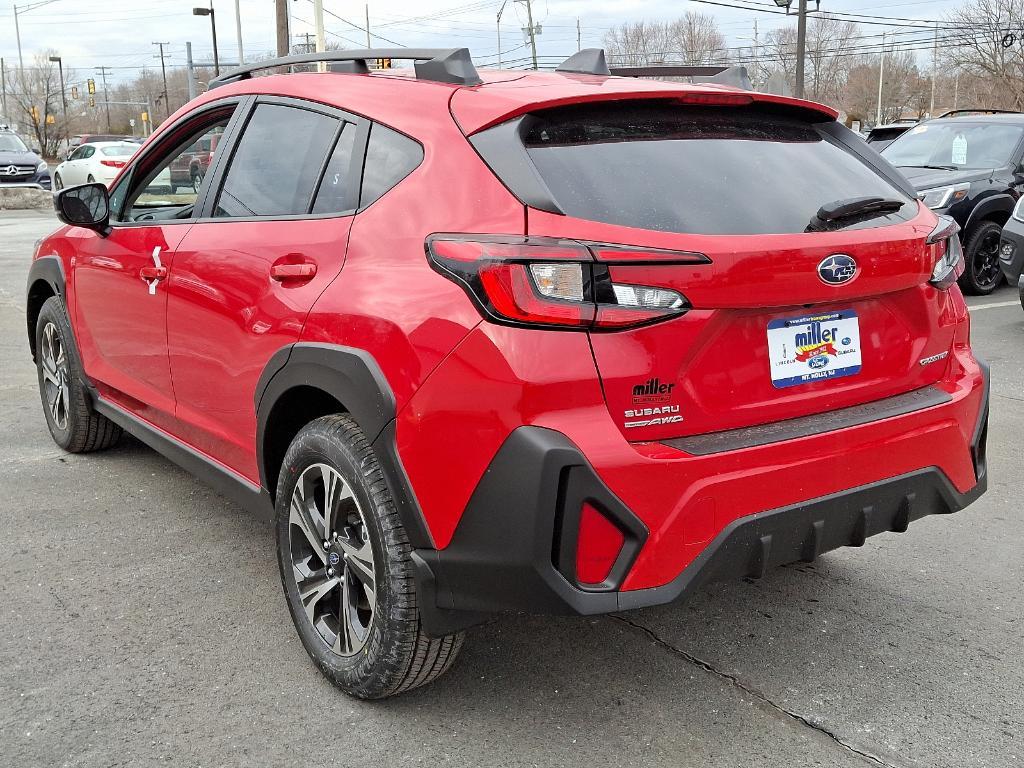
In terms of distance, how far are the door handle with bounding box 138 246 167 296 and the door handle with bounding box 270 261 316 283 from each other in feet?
2.75

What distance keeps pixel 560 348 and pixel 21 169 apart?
92.6 ft

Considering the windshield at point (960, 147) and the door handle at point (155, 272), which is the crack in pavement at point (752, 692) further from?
the windshield at point (960, 147)

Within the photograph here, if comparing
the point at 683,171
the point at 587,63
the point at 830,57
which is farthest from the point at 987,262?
the point at 830,57

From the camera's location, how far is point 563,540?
90.4 inches

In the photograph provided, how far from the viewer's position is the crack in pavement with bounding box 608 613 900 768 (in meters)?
2.60

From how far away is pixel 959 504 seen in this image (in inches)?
114

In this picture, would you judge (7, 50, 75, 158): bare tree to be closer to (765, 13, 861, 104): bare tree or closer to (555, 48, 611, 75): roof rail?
(765, 13, 861, 104): bare tree

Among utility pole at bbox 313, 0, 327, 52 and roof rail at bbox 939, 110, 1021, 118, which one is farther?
utility pole at bbox 313, 0, 327, 52

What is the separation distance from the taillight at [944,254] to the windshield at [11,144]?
1146 inches

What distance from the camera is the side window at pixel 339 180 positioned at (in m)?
2.92

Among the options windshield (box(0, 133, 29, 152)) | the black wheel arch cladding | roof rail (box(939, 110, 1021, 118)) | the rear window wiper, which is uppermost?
windshield (box(0, 133, 29, 152))

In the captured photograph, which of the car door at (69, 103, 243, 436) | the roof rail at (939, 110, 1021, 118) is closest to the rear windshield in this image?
the car door at (69, 103, 243, 436)

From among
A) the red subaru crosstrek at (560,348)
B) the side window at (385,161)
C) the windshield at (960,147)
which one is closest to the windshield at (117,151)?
the windshield at (960,147)

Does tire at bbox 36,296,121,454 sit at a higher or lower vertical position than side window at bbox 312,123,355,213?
lower
